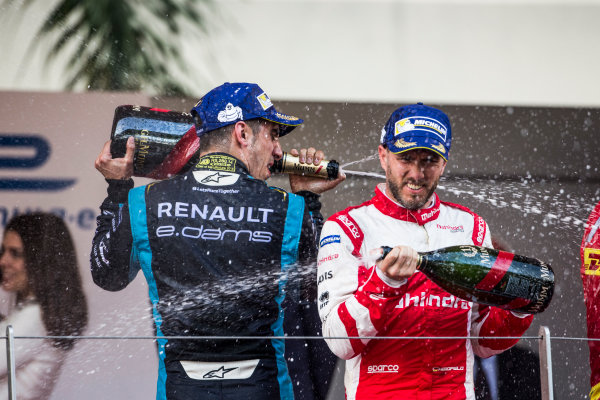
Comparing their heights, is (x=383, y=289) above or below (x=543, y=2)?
below

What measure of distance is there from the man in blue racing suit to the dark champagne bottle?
0.27m

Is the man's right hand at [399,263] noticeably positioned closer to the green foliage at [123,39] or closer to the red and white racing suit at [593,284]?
the red and white racing suit at [593,284]

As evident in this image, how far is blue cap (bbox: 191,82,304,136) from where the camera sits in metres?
2.07

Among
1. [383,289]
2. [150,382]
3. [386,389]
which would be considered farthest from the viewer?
[150,382]

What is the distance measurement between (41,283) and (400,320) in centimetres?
147

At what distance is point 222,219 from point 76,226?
3.26 feet

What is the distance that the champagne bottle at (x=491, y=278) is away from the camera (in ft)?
5.82

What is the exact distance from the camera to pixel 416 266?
1.71 metres

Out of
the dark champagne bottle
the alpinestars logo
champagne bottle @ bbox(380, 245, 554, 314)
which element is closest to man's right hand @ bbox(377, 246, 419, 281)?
champagne bottle @ bbox(380, 245, 554, 314)

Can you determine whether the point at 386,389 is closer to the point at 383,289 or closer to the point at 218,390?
the point at 383,289

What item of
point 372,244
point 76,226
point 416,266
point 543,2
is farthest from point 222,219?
point 543,2

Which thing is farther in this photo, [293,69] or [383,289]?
[293,69]

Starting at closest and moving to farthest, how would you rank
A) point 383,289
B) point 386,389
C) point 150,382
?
point 383,289 → point 386,389 → point 150,382

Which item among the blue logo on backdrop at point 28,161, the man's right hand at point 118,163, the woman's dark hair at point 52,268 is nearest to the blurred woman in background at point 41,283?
the woman's dark hair at point 52,268
